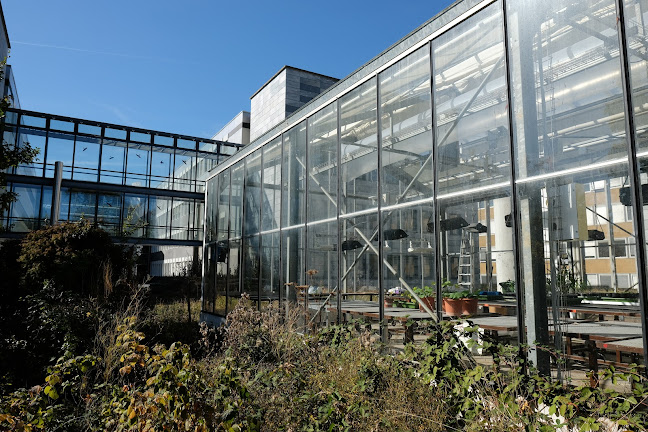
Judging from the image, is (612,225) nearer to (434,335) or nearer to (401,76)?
(434,335)

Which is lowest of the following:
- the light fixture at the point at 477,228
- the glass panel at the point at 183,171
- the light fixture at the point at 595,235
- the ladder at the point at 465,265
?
the ladder at the point at 465,265

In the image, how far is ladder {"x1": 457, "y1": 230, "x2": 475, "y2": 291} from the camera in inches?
197

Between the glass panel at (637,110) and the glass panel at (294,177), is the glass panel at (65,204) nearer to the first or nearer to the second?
the glass panel at (294,177)

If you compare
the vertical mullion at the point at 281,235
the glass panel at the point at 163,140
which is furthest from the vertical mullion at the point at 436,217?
the glass panel at the point at 163,140

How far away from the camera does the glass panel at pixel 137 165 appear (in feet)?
62.5

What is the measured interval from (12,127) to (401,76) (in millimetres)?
15846

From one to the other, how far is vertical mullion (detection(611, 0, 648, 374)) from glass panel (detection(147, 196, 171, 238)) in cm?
1768

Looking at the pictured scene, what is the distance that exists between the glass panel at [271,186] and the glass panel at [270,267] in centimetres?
25

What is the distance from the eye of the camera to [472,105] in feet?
16.4

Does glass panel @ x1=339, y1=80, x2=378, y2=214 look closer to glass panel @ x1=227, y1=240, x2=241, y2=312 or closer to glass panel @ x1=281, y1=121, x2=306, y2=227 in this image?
glass panel @ x1=281, y1=121, x2=306, y2=227

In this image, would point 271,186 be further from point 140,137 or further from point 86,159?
point 140,137

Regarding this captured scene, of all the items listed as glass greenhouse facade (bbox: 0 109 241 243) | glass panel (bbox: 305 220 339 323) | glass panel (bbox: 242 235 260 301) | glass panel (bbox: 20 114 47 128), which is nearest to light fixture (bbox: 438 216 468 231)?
glass panel (bbox: 305 220 339 323)

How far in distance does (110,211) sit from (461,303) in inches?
636

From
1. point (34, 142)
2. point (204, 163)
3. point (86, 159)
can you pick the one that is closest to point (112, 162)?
point (86, 159)
